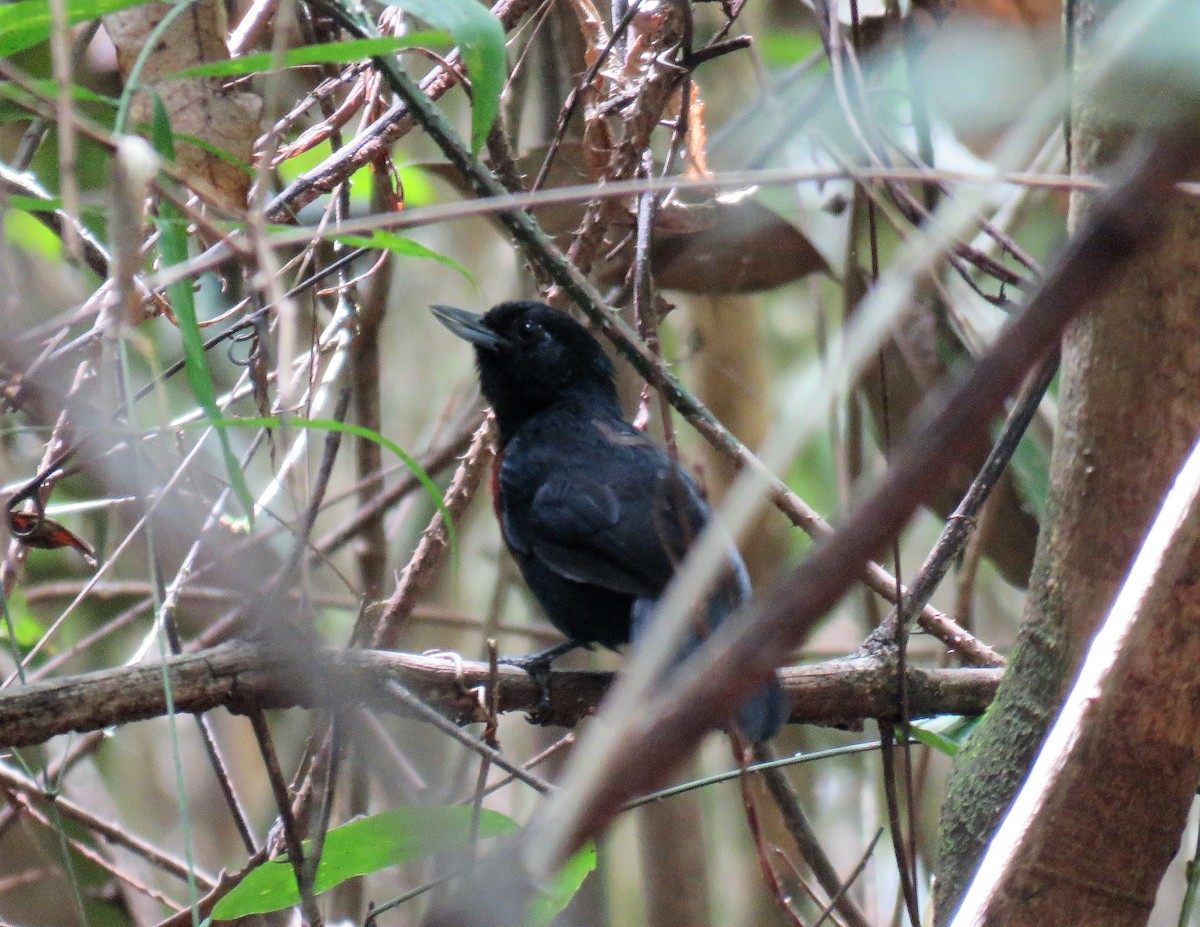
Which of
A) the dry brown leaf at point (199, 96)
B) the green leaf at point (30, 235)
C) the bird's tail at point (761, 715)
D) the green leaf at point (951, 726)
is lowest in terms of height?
the green leaf at point (951, 726)

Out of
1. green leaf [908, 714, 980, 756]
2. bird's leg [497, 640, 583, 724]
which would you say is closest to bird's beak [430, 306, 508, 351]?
bird's leg [497, 640, 583, 724]

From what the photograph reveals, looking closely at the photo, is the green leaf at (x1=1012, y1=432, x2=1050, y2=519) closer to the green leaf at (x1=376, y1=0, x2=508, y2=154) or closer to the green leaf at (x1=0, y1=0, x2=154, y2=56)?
the green leaf at (x1=376, y1=0, x2=508, y2=154)

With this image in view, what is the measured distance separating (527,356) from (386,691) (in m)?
2.52

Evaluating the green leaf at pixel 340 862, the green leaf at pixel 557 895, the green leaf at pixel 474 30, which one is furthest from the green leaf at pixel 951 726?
the green leaf at pixel 474 30

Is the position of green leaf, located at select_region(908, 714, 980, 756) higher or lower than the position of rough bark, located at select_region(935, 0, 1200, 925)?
lower

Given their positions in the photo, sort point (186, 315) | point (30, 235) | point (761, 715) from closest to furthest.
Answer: point (186, 315) < point (761, 715) < point (30, 235)

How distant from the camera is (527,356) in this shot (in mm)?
4164

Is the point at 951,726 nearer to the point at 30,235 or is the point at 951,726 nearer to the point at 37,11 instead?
the point at 37,11

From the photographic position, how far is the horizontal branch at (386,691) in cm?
208

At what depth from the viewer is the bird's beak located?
4.12m

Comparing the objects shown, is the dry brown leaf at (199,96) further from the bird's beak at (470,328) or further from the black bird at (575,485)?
the bird's beak at (470,328)

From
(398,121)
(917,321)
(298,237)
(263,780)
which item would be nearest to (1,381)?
(298,237)

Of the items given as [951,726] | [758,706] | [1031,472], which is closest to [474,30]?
[758,706]

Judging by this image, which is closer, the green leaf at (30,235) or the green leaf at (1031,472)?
the green leaf at (1031,472)
